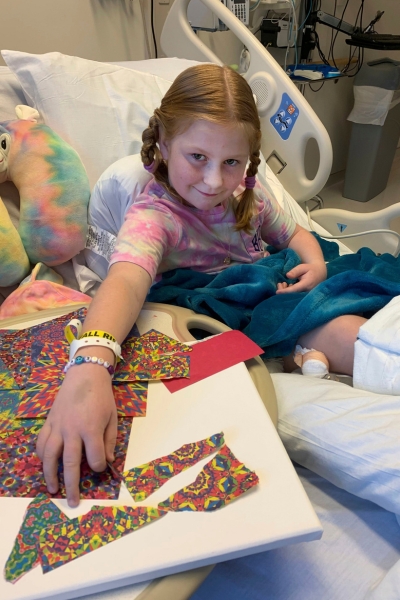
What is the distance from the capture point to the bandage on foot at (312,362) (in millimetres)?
812

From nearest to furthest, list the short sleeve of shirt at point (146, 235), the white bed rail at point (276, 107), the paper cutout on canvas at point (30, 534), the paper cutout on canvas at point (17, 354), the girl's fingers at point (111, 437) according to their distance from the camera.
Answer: the paper cutout on canvas at point (30, 534) → the girl's fingers at point (111, 437) → the paper cutout on canvas at point (17, 354) → the short sleeve of shirt at point (146, 235) → the white bed rail at point (276, 107)

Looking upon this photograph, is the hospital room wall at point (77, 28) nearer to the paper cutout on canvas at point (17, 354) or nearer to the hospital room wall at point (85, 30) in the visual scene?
the hospital room wall at point (85, 30)

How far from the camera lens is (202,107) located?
2.64 ft

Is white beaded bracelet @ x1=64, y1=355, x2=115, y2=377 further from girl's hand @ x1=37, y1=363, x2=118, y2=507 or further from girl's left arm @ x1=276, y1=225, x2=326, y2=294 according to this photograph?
girl's left arm @ x1=276, y1=225, x2=326, y2=294

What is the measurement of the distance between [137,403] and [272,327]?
35 centimetres

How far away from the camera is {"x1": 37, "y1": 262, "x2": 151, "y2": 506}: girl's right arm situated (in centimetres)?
48

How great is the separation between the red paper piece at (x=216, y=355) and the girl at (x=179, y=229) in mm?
106

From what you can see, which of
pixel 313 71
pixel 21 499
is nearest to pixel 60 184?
pixel 21 499

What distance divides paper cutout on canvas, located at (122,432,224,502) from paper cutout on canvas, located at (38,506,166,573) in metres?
0.02

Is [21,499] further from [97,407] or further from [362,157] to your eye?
[362,157]

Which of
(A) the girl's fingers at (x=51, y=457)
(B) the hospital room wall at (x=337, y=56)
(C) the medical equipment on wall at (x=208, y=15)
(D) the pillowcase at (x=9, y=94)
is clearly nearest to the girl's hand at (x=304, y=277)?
(A) the girl's fingers at (x=51, y=457)

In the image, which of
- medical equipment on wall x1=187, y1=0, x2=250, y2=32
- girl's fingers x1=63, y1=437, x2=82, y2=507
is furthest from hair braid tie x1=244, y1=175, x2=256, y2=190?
medical equipment on wall x1=187, y1=0, x2=250, y2=32

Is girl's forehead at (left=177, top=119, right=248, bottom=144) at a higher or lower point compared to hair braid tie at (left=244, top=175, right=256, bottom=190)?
higher

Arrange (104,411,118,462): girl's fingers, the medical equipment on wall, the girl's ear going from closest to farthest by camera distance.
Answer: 1. (104,411,118,462): girl's fingers
2. the girl's ear
3. the medical equipment on wall
